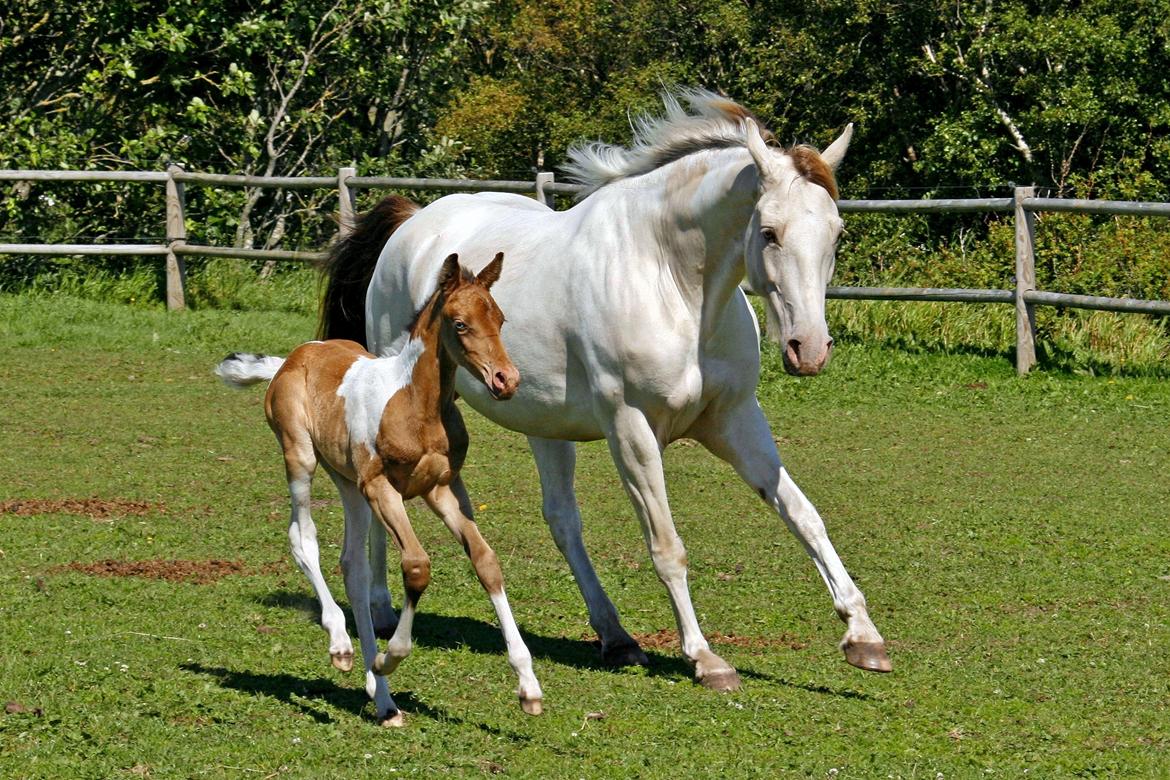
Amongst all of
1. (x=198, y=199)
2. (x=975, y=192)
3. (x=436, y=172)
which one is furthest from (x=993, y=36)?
(x=198, y=199)

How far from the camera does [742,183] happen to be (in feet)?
19.8

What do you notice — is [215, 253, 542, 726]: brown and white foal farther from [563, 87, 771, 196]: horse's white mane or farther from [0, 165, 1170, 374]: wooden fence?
[0, 165, 1170, 374]: wooden fence

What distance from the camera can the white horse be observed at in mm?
5777

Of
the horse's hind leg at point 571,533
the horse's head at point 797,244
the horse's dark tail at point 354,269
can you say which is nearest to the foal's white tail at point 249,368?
the horse's hind leg at point 571,533

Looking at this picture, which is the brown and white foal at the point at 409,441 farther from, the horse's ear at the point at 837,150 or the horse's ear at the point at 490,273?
the horse's ear at the point at 837,150

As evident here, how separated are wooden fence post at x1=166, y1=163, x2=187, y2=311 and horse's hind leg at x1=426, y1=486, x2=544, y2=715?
12366 millimetres

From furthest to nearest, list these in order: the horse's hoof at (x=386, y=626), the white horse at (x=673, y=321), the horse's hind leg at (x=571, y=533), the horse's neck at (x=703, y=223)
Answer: the horse's hoof at (x=386, y=626), the horse's hind leg at (x=571, y=533), the horse's neck at (x=703, y=223), the white horse at (x=673, y=321)

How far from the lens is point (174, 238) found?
17.2m

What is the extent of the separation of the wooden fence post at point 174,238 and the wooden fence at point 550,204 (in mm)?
11

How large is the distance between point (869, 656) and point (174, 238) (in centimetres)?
1277

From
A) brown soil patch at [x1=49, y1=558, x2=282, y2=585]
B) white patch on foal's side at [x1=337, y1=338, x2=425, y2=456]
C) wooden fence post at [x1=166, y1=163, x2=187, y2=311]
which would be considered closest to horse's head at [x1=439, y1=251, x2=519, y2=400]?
white patch on foal's side at [x1=337, y1=338, x2=425, y2=456]

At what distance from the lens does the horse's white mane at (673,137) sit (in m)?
6.45

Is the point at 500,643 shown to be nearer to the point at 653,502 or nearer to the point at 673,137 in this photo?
the point at 653,502

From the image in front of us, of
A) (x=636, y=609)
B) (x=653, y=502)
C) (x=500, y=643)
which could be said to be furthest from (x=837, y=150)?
(x=500, y=643)
